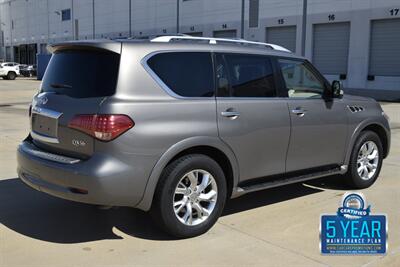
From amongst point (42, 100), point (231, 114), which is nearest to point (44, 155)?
point (42, 100)

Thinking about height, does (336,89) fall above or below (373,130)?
above

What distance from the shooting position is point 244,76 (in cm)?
518

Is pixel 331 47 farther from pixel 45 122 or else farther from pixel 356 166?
pixel 45 122

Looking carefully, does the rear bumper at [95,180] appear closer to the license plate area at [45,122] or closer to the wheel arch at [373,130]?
the license plate area at [45,122]

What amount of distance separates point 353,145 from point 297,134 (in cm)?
116

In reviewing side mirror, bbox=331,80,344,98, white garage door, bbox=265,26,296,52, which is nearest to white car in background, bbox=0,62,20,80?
white garage door, bbox=265,26,296,52

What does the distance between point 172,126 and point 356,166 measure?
2.98 metres

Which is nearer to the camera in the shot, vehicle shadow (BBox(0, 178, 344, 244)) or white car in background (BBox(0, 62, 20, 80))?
vehicle shadow (BBox(0, 178, 344, 244))

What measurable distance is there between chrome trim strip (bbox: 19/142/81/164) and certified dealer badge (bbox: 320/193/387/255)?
7.33ft

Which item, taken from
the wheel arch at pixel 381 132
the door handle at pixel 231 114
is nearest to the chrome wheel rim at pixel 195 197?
the door handle at pixel 231 114

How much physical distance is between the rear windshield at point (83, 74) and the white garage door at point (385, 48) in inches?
1037

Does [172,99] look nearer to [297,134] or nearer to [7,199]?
[297,134]

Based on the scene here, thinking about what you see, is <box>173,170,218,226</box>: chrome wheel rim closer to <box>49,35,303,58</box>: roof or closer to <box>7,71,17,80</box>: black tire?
<box>49,35,303,58</box>: roof

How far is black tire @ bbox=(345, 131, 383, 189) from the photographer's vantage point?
6324 mm
